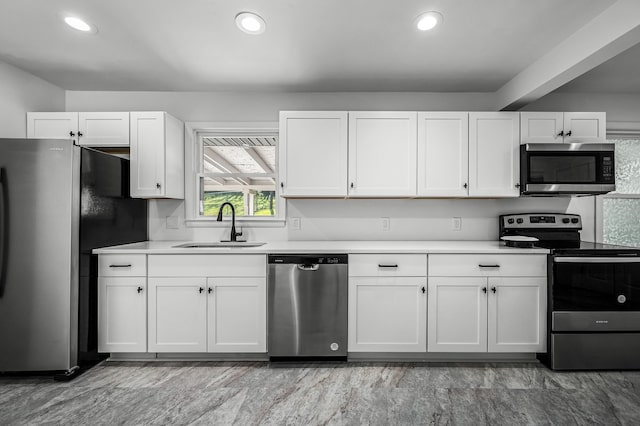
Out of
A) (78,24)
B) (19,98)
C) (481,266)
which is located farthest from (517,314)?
(19,98)

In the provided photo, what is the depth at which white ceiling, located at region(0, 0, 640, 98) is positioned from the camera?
179 cm

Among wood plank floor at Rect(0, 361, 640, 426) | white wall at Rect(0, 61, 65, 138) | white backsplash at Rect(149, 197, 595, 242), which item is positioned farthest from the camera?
white backsplash at Rect(149, 197, 595, 242)

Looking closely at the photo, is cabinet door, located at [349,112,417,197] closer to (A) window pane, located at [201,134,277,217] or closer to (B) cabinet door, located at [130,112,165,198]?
(A) window pane, located at [201,134,277,217]

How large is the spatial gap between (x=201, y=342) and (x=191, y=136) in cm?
186

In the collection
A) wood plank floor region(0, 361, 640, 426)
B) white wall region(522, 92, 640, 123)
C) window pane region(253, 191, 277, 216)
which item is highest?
white wall region(522, 92, 640, 123)

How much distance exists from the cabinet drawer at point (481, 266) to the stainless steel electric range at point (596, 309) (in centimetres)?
16

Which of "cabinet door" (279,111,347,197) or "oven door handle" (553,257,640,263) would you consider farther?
"cabinet door" (279,111,347,197)

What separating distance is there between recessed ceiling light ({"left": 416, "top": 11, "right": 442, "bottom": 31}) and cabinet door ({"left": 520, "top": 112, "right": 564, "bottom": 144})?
127 cm

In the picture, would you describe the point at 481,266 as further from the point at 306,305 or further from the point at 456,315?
the point at 306,305

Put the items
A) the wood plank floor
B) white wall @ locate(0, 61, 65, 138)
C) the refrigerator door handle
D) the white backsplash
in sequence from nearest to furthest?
the wood plank floor
the refrigerator door handle
white wall @ locate(0, 61, 65, 138)
the white backsplash

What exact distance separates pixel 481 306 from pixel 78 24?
332cm

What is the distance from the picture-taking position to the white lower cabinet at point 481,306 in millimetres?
2328

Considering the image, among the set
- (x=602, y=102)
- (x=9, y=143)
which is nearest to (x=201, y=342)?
(x=9, y=143)

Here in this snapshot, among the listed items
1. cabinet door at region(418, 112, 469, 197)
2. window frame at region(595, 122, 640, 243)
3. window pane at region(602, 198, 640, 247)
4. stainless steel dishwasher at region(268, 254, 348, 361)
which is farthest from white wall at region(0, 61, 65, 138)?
window pane at region(602, 198, 640, 247)
